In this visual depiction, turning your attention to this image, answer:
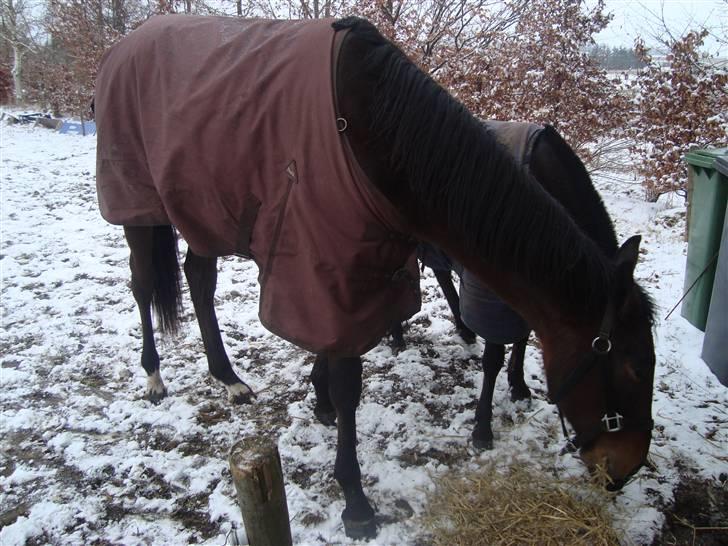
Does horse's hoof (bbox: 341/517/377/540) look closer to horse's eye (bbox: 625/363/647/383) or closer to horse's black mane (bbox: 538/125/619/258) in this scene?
horse's eye (bbox: 625/363/647/383)

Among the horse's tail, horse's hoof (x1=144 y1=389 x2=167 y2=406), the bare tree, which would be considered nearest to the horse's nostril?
horse's hoof (x1=144 y1=389 x2=167 y2=406)

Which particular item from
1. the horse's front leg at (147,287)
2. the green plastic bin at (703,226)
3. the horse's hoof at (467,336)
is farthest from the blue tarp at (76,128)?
the green plastic bin at (703,226)

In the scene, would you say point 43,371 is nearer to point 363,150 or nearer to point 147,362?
point 147,362

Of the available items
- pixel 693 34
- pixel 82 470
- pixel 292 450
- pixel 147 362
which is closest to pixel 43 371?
pixel 147 362

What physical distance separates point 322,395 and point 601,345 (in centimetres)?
153

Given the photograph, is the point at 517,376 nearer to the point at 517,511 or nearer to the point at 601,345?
the point at 517,511

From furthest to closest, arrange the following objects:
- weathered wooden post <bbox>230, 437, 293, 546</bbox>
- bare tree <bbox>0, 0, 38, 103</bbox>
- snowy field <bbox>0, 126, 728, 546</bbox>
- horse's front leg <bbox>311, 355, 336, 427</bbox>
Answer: bare tree <bbox>0, 0, 38, 103</bbox> → horse's front leg <bbox>311, 355, 336, 427</bbox> → snowy field <bbox>0, 126, 728, 546</bbox> → weathered wooden post <bbox>230, 437, 293, 546</bbox>

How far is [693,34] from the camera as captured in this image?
237 inches

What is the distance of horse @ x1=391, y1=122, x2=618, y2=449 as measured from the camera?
1.91 metres

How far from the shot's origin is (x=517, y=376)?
2682mm

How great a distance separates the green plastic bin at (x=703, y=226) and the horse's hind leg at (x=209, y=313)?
2879mm

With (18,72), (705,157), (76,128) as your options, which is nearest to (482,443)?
(705,157)

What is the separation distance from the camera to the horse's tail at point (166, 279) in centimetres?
281

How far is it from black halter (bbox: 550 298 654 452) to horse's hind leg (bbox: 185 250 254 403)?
1.90 meters
